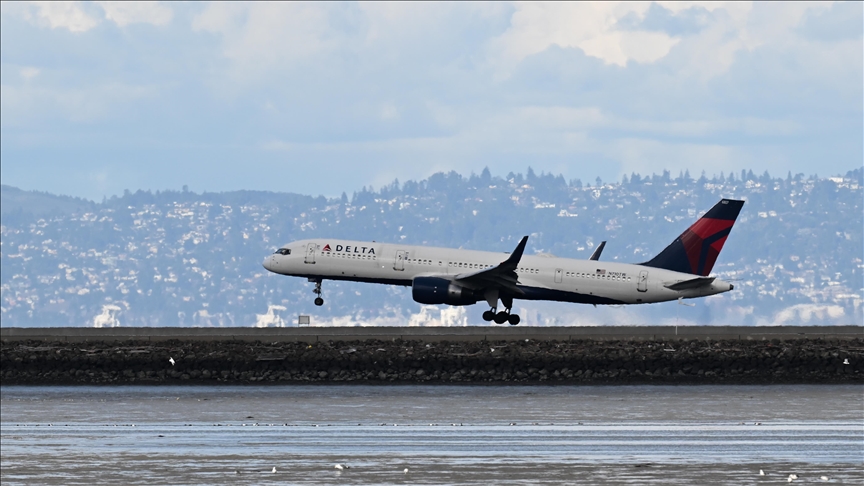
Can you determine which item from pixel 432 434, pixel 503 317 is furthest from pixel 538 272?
pixel 432 434

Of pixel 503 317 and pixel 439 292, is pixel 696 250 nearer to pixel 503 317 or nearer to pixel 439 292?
pixel 503 317

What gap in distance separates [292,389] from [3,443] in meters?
15.4

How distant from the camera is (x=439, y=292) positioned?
67875 mm

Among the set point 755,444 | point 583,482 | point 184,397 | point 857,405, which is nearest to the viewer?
point 583,482

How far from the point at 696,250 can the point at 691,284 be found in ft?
11.8

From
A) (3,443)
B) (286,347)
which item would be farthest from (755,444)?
(286,347)

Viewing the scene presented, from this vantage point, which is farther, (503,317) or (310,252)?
(310,252)

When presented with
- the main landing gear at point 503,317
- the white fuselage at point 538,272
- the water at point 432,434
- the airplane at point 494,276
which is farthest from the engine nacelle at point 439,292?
the water at point 432,434

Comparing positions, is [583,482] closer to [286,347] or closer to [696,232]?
[286,347]

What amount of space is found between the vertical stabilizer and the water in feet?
68.7

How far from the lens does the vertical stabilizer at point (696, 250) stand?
237 ft

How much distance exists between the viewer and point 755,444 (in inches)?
1398

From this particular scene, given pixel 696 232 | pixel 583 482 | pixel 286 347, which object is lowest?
pixel 583 482

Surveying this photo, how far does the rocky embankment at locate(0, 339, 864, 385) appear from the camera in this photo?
52.6 m
